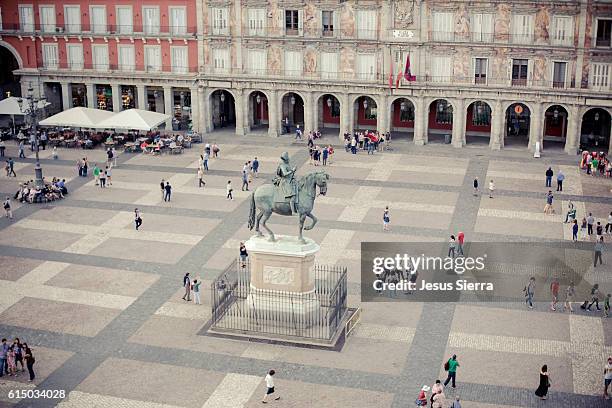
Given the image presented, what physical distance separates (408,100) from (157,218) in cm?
3130

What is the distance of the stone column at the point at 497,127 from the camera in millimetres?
72188

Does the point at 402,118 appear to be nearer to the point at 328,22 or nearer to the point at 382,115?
the point at 382,115

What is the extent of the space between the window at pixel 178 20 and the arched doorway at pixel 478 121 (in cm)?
2534

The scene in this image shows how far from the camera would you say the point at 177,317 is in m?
42.0

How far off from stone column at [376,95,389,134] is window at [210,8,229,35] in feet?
46.5

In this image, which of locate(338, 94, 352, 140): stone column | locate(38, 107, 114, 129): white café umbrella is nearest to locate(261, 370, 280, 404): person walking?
locate(338, 94, 352, 140): stone column

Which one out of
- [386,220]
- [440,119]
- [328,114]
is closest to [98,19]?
[328,114]

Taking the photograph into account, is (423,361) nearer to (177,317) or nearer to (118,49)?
(177,317)

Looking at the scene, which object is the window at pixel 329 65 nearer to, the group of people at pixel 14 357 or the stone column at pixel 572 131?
the stone column at pixel 572 131

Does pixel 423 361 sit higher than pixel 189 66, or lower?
lower

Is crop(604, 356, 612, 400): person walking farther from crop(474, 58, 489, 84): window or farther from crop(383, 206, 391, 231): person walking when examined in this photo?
crop(474, 58, 489, 84): window

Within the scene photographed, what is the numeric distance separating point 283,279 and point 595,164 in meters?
34.8

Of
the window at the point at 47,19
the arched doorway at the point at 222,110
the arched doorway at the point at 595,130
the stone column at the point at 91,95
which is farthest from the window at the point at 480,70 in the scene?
the window at the point at 47,19

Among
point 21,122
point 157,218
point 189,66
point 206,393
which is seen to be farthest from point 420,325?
point 21,122
